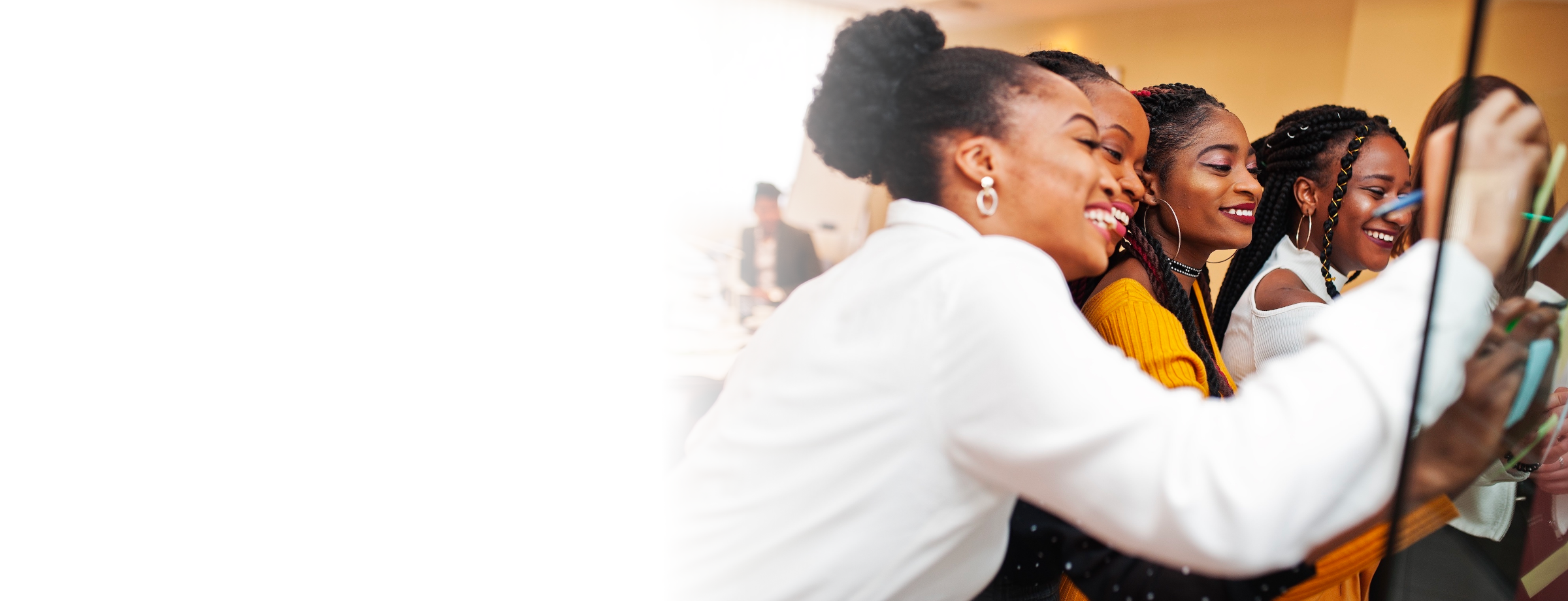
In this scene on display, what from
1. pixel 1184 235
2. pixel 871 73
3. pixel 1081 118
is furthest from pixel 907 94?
pixel 1184 235

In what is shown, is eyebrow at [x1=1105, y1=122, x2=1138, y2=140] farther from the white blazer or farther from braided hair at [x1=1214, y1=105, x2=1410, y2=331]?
Result: braided hair at [x1=1214, y1=105, x2=1410, y2=331]

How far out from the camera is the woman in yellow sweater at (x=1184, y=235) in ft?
3.03

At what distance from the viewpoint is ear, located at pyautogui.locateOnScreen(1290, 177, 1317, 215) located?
57.4 inches

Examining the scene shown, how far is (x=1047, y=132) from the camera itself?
701mm

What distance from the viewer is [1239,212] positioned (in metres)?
1.16

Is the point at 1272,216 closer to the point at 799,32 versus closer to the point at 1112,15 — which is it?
the point at 799,32

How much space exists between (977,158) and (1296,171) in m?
1.11

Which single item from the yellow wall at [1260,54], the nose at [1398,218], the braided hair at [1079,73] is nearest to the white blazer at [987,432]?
the braided hair at [1079,73]

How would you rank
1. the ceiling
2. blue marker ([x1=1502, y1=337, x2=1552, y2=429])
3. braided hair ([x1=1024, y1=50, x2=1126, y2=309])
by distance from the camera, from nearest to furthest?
blue marker ([x1=1502, y1=337, x2=1552, y2=429]) < the ceiling < braided hair ([x1=1024, y1=50, x2=1126, y2=309])

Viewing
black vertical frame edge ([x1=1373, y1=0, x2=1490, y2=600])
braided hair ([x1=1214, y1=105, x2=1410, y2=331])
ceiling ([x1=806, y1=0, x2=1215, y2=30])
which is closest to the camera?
black vertical frame edge ([x1=1373, y1=0, x2=1490, y2=600])

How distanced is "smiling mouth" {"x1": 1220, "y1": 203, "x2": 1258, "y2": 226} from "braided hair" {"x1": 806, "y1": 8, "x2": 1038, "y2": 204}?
1.91 feet

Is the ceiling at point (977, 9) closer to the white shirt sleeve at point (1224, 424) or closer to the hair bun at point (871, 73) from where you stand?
the hair bun at point (871, 73)

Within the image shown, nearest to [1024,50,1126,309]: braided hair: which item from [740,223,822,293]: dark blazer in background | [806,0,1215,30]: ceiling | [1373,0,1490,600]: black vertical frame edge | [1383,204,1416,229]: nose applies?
[806,0,1215,30]: ceiling
